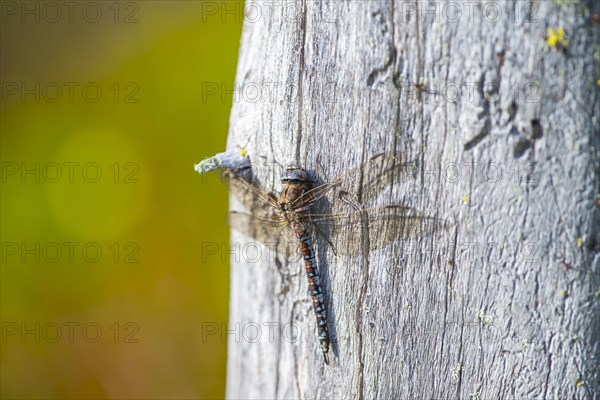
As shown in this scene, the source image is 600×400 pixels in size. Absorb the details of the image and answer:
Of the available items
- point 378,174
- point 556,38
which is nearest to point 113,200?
Answer: point 378,174

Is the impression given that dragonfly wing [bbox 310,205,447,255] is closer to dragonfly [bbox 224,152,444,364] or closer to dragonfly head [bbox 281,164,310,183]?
dragonfly [bbox 224,152,444,364]

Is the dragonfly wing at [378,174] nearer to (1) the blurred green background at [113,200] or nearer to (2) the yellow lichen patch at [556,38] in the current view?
(2) the yellow lichen patch at [556,38]

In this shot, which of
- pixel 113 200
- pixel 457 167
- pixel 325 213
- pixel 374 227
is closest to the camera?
pixel 457 167

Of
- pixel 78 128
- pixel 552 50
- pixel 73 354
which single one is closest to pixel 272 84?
pixel 552 50

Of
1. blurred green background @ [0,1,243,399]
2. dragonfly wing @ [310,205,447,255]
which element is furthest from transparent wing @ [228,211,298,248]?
blurred green background @ [0,1,243,399]

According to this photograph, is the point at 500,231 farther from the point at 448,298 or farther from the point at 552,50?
the point at 552,50

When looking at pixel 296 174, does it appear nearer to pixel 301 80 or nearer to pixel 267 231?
pixel 301 80

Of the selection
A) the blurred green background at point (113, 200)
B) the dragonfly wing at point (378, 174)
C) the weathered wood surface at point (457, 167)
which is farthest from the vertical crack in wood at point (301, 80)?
the blurred green background at point (113, 200)
